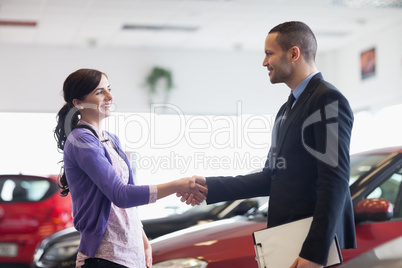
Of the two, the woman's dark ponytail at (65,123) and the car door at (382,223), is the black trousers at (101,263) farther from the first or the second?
the car door at (382,223)

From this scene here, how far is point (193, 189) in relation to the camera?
2531mm

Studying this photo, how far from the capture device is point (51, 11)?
9133 millimetres

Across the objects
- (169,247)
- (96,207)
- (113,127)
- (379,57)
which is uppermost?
(379,57)

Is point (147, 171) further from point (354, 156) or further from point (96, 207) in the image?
point (96, 207)

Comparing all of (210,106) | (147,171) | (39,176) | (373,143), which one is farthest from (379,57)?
(39,176)

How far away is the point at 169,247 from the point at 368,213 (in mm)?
1012

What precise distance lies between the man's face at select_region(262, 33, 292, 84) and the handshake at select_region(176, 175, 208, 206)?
1.86 feet

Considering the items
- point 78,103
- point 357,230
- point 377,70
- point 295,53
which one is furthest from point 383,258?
point 377,70

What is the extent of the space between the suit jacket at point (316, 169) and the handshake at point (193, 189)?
0.39 meters

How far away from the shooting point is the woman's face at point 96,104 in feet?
7.94

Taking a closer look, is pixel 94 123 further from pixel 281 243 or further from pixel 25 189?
pixel 25 189

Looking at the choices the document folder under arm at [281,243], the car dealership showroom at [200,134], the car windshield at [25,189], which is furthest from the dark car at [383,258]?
the car windshield at [25,189]

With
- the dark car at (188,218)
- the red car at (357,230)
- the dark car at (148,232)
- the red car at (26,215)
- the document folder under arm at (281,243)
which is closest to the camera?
the document folder under arm at (281,243)

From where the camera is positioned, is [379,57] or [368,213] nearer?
[368,213]
